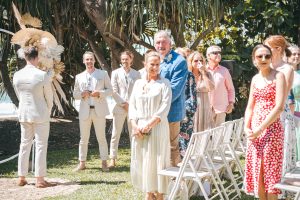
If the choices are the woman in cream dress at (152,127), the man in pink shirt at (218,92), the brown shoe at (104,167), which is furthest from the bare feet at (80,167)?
the woman in cream dress at (152,127)

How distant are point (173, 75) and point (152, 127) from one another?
613 mm

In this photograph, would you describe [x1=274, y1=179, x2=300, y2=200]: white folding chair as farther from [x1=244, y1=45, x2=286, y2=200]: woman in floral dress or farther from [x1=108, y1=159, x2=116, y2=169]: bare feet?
[x1=108, y1=159, x2=116, y2=169]: bare feet

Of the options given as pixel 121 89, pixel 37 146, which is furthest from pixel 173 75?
pixel 121 89

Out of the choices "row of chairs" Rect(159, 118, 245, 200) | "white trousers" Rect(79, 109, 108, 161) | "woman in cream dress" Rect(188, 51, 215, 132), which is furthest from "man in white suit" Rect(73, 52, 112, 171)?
"row of chairs" Rect(159, 118, 245, 200)

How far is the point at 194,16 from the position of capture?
934cm

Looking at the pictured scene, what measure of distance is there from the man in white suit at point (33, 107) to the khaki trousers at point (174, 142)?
1.72 m

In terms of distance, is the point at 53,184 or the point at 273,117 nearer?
the point at 273,117

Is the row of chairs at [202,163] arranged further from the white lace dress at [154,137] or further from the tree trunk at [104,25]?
the tree trunk at [104,25]

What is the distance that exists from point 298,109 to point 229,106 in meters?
1.03

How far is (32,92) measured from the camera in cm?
611

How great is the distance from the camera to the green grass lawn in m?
5.73

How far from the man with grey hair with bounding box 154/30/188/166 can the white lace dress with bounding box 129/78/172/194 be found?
27 centimetres

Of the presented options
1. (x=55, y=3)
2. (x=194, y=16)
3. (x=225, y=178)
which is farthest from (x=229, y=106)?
(x=55, y=3)

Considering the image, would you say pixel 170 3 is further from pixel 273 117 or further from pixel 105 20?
pixel 273 117
